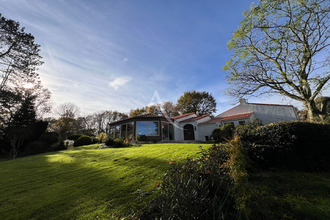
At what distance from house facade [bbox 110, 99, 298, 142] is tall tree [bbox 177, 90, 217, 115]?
12.7 meters

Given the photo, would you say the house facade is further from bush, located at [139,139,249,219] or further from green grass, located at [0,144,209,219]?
bush, located at [139,139,249,219]

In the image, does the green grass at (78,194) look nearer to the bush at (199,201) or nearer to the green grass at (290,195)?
the bush at (199,201)

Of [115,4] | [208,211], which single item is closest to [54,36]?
[115,4]

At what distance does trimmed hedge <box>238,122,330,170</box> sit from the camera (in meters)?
4.28

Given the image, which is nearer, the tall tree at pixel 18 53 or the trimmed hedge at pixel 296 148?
the trimmed hedge at pixel 296 148

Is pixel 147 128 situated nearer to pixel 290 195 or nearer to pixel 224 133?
pixel 224 133

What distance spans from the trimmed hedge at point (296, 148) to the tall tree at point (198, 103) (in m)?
29.4

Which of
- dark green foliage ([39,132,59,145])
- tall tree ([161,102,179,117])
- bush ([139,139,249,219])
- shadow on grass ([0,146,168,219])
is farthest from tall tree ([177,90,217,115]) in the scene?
bush ([139,139,249,219])

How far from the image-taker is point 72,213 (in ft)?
9.16

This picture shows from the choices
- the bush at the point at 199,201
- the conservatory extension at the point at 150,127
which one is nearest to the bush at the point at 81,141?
the conservatory extension at the point at 150,127

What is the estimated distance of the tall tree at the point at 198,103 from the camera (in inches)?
1342

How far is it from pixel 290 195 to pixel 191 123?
1701 centimetres

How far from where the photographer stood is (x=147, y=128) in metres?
18.0

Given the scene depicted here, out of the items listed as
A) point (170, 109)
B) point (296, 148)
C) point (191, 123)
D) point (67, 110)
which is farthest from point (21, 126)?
point (170, 109)
